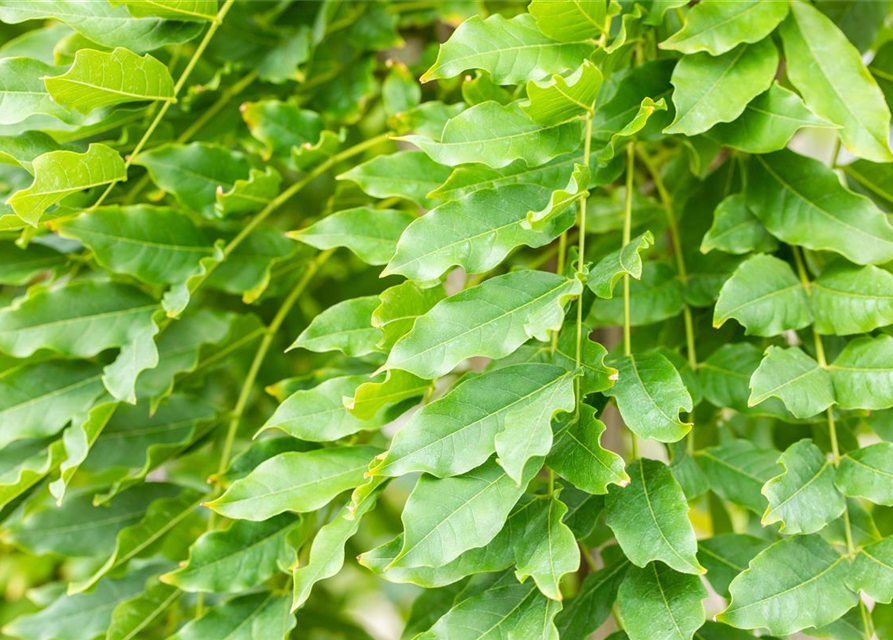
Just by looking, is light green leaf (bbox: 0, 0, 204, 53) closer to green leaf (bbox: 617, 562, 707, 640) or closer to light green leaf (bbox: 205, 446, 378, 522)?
light green leaf (bbox: 205, 446, 378, 522)

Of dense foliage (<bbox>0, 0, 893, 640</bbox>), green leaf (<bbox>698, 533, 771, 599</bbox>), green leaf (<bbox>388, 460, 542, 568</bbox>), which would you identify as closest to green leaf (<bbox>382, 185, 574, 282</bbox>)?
dense foliage (<bbox>0, 0, 893, 640</bbox>)

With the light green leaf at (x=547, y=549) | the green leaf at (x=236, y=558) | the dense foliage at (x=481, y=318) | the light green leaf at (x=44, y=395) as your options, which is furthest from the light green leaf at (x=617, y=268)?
the light green leaf at (x=44, y=395)

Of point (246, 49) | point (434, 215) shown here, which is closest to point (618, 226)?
point (434, 215)

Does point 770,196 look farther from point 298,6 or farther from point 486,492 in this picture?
point 298,6

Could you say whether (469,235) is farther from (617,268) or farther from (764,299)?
(764,299)

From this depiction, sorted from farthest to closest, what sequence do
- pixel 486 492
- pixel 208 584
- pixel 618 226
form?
pixel 618 226
pixel 208 584
pixel 486 492

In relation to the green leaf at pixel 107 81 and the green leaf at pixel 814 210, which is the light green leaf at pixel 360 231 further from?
the green leaf at pixel 814 210
